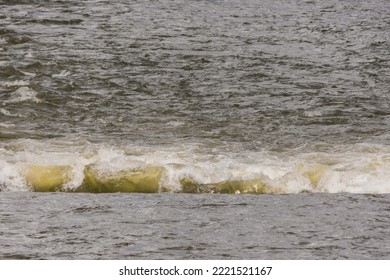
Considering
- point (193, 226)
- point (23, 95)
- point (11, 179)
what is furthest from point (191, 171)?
point (23, 95)

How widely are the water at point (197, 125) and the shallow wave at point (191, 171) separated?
0.01 m

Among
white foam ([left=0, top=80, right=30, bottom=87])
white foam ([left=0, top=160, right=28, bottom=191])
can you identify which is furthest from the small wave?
white foam ([left=0, top=160, right=28, bottom=191])

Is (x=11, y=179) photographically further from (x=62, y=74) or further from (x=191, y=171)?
(x=62, y=74)

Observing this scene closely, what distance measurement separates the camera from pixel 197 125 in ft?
30.8

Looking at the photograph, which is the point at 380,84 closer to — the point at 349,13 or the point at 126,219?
the point at 349,13

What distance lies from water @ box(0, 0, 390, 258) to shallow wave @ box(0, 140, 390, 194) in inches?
0.6

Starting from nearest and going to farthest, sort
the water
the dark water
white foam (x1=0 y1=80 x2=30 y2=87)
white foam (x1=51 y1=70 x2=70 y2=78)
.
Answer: the dark water → the water → white foam (x1=0 y1=80 x2=30 y2=87) → white foam (x1=51 y1=70 x2=70 y2=78)

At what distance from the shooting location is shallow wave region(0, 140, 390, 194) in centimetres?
723

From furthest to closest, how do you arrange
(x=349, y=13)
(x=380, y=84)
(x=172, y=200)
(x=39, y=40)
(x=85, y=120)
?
(x=349, y=13) → (x=39, y=40) → (x=380, y=84) → (x=85, y=120) → (x=172, y=200)

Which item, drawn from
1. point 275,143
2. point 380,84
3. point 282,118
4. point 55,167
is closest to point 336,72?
point 380,84

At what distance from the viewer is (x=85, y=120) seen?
31.6 feet

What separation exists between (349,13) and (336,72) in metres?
3.07

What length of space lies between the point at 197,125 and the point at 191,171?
1964 millimetres

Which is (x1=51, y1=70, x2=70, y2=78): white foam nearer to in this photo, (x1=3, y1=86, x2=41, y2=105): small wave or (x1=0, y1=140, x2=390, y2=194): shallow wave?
(x1=3, y1=86, x2=41, y2=105): small wave
